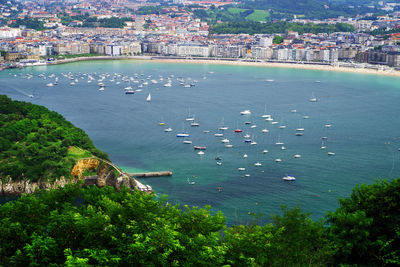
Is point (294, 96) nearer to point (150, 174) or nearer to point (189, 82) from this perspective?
point (189, 82)

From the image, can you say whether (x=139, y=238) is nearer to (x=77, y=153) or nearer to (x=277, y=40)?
(x=77, y=153)

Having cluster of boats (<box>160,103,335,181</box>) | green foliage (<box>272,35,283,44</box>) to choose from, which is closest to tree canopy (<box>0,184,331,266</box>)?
cluster of boats (<box>160,103,335,181</box>)

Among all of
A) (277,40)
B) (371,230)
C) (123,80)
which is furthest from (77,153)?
(277,40)

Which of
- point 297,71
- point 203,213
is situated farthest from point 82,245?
point 297,71

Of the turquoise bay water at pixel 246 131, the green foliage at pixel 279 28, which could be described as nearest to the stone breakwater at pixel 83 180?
the turquoise bay water at pixel 246 131

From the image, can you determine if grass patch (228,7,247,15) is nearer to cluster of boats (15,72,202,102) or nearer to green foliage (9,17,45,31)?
green foliage (9,17,45,31)
